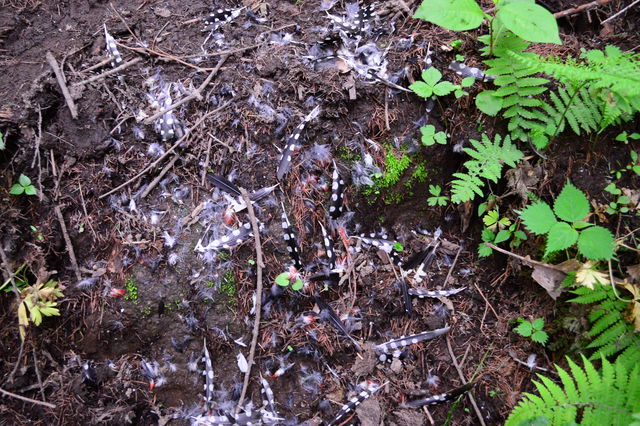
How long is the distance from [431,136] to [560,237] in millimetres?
1114

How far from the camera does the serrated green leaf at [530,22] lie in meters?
2.75

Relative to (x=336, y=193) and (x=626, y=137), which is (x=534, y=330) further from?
(x=336, y=193)

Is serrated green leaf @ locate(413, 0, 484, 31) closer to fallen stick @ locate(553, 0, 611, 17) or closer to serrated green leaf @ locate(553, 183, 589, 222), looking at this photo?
fallen stick @ locate(553, 0, 611, 17)

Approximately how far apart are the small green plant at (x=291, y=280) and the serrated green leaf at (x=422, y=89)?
1.58m

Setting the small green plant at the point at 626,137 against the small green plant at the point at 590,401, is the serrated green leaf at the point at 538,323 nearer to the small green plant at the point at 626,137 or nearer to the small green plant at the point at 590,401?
the small green plant at the point at 590,401

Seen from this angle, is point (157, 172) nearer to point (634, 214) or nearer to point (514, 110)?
point (514, 110)

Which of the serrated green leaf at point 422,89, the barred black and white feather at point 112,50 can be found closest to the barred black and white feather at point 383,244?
the serrated green leaf at point 422,89

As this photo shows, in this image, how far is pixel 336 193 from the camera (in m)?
3.22

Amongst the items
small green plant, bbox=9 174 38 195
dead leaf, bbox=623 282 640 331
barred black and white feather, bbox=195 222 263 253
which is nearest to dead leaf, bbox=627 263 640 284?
dead leaf, bbox=623 282 640 331

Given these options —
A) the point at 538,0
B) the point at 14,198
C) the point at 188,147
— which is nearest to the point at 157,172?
the point at 188,147

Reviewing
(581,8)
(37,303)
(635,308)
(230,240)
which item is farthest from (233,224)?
(581,8)

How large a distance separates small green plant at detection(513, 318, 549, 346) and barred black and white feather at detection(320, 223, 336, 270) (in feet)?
4.55

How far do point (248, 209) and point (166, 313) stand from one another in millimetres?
934

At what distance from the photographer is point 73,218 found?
10.5 feet
